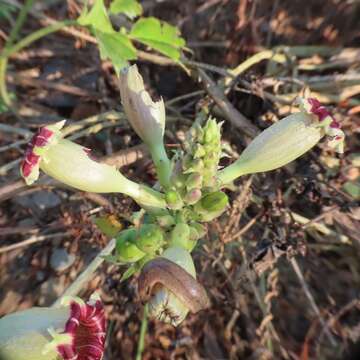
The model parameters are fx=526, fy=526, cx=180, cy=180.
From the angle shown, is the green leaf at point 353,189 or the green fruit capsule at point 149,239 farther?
the green leaf at point 353,189

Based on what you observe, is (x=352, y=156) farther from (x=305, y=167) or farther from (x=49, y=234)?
(x=49, y=234)

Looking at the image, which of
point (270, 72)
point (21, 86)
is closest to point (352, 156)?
→ point (270, 72)

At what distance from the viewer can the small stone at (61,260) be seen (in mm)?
2895

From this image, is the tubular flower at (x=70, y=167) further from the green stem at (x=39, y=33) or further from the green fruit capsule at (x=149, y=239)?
the green stem at (x=39, y=33)

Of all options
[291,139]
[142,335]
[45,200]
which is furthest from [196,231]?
[45,200]

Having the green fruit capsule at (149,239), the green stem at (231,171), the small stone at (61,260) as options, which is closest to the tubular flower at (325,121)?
the green stem at (231,171)

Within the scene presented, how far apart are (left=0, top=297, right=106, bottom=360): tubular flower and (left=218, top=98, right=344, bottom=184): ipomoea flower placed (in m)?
0.67

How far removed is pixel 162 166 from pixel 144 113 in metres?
0.21

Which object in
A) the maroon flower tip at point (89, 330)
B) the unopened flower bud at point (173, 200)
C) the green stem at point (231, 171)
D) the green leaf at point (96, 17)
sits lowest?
the maroon flower tip at point (89, 330)

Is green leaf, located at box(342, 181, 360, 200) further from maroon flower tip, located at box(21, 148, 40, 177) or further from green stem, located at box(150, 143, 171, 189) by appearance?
maroon flower tip, located at box(21, 148, 40, 177)

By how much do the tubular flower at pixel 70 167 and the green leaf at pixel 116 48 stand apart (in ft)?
2.26

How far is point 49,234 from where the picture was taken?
109 inches

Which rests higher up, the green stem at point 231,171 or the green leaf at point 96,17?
the green leaf at point 96,17

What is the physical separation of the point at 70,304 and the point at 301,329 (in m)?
1.63
